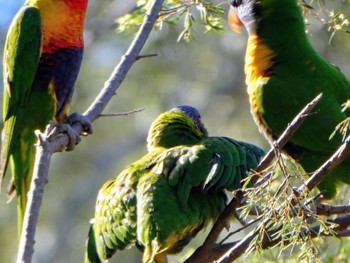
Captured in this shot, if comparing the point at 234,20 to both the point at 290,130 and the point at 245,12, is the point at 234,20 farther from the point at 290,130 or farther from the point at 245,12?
the point at 290,130

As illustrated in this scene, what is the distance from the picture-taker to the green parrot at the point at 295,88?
3250mm

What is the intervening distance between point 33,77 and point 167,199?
40.4 inches

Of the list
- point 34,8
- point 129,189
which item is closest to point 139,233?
point 129,189

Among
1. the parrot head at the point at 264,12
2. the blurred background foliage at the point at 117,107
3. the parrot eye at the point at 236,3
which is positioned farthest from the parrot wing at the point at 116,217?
the blurred background foliage at the point at 117,107

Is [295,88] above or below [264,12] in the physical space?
below

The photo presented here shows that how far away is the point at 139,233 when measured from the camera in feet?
8.44

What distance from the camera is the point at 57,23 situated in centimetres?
346

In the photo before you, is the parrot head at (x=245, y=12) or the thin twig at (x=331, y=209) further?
the parrot head at (x=245, y=12)

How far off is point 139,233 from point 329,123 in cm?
110

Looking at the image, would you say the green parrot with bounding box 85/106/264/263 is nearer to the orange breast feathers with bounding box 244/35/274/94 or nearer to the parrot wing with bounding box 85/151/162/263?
the parrot wing with bounding box 85/151/162/263

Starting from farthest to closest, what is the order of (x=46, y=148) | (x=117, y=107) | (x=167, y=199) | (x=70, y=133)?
(x=117, y=107), (x=70, y=133), (x=167, y=199), (x=46, y=148)

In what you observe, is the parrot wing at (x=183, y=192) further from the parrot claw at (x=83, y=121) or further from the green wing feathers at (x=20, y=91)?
the green wing feathers at (x=20, y=91)

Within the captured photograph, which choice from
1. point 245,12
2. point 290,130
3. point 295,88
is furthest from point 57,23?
point 290,130

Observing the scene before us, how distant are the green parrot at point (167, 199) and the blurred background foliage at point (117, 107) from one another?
747cm
